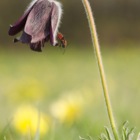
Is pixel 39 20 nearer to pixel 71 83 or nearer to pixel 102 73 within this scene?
pixel 102 73

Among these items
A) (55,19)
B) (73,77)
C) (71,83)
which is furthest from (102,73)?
(73,77)

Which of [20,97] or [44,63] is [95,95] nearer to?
[20,97]

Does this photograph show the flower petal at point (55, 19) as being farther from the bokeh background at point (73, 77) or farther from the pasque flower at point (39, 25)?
the bokeh background at point (73, 77)

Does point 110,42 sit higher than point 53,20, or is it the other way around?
point 53,20

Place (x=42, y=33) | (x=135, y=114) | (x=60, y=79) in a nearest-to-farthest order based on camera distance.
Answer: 1. (x=42, y=33)
2. (x=135, y=114)
3. (x=60, y=79)

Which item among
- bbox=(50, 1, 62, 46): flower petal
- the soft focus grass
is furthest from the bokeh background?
bbox=(50, 1, 62, 46): flower petal

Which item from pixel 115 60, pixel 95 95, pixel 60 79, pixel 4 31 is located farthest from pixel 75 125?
pixel 4 31
